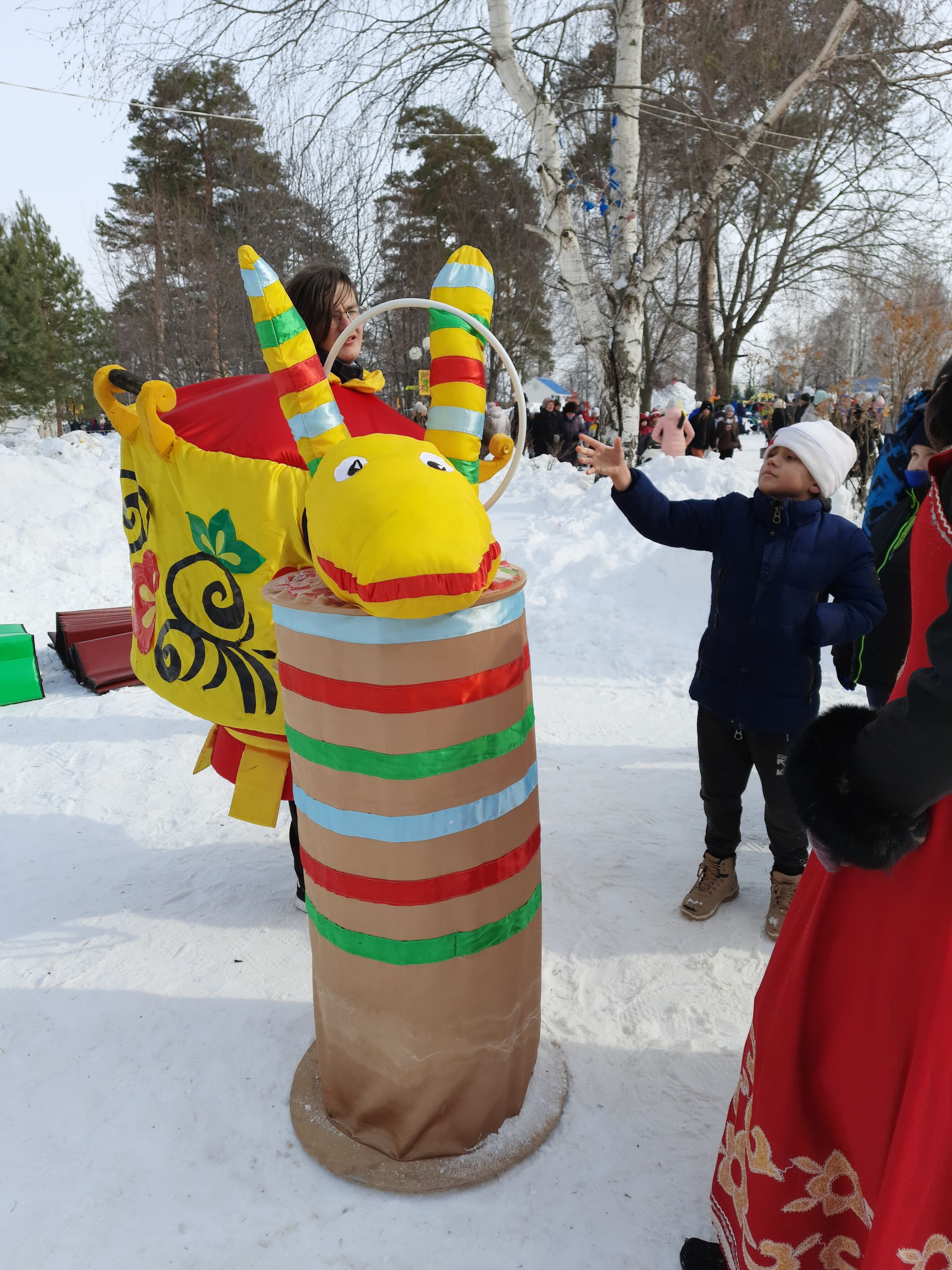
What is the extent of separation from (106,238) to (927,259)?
21.3 meters

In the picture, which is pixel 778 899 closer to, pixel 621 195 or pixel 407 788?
pixel 407 788

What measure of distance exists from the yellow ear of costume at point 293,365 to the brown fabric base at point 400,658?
387 millimetres

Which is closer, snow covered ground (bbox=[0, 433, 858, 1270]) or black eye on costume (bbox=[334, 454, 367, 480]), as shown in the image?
black eye on costume (bbox=[334, 454, 367, 480])

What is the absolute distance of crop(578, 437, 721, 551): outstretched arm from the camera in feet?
7.72

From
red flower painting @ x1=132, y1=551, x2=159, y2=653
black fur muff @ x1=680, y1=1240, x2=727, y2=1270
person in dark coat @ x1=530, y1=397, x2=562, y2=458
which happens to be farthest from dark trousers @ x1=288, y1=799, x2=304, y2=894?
person in dark coat @ x1=530, y1=397, x2=562, y2=458

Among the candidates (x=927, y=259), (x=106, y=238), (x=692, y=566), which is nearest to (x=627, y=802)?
(x=692, y=566)

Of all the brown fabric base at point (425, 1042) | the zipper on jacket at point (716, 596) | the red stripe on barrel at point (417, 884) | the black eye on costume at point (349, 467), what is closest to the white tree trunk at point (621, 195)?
the zipper on jacket at point (716, 596)

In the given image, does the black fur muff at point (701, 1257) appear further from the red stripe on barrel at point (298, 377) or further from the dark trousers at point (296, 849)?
the red stripe on barrel at point (298, 377)

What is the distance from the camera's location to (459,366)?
1726 millimetres

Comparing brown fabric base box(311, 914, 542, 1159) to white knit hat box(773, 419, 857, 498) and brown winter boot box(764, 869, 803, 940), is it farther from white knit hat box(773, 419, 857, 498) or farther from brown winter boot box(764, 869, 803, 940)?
white knit hat box(773, 419, 857, 498)

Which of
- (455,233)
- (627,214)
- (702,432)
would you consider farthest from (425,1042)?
(455,233)

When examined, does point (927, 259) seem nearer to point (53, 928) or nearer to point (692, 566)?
point (692, 566)

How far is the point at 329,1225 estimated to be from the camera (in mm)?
1644

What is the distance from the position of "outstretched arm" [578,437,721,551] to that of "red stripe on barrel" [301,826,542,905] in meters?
1.17
